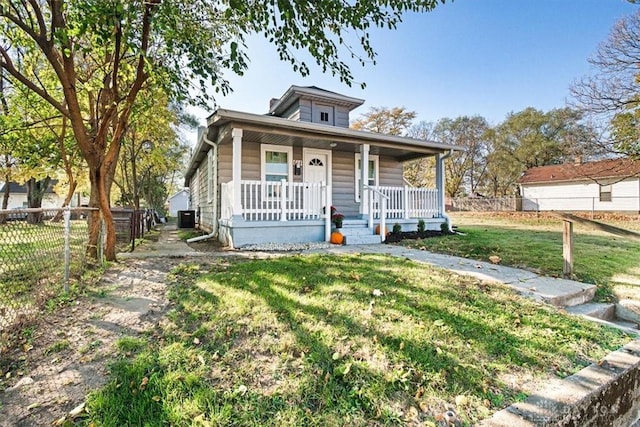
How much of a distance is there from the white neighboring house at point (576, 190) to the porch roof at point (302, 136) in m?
15.2

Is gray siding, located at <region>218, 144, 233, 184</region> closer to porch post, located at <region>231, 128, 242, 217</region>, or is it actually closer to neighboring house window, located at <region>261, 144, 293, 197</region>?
neighboring house window, located at <region>261, 144, 293, 197</region>

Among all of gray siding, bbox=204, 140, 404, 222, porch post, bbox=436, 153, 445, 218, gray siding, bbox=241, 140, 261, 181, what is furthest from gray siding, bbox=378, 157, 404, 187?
gray siding, bbox=241, 140, 261, 181

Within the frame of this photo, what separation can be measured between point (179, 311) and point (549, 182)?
30.3 m

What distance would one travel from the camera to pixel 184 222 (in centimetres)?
1416

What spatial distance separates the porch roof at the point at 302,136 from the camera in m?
6.64

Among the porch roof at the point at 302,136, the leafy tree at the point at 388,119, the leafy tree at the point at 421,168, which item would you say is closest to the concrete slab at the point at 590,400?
the porch roof at the point at 302,136

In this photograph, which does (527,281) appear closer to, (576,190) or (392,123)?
(392,123)

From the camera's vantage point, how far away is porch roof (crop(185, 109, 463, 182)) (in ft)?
21.8

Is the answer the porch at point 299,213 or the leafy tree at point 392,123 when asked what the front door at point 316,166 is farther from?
the leafy tree at point 392,123

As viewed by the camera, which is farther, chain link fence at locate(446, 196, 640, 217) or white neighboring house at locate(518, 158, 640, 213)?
chain link fence at locate(446, 196, 640, 217)

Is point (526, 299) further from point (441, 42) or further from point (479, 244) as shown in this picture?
point (441, 42)

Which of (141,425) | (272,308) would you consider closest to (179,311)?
(272,308)

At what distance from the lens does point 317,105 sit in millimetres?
10664

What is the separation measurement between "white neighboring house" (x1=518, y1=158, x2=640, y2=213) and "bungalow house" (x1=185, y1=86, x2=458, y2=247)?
1544 cm
